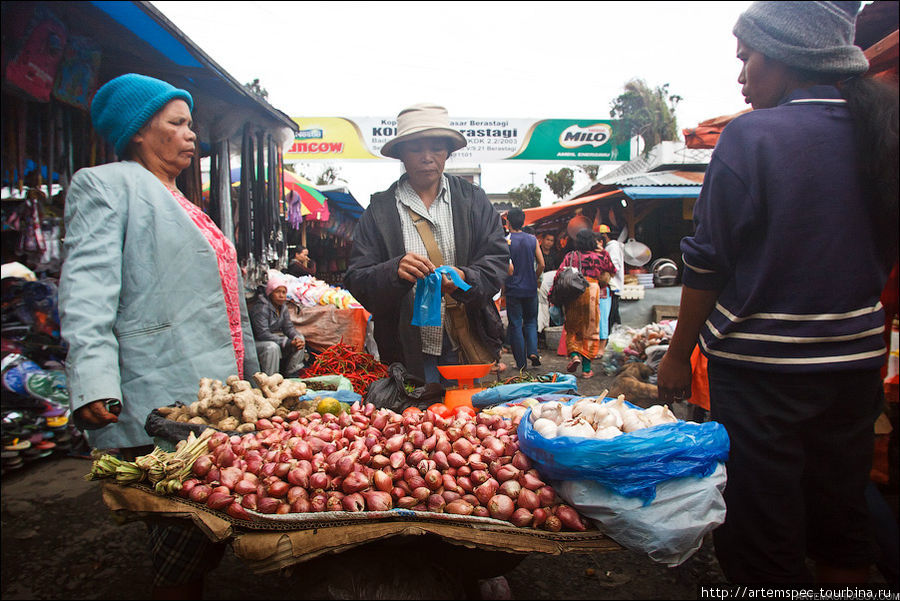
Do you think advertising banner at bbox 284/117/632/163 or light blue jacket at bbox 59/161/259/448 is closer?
light blue jacket at bbox 59/161/259/448

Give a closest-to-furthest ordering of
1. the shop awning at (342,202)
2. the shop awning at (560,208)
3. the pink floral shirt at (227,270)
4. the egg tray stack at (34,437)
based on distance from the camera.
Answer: the pink floral shirt at (227,270)
the egg tray stack at (34,437)
the shop awning at (342,202)
the shop awning at (560,208)

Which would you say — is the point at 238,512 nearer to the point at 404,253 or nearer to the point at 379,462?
the point at 379,462

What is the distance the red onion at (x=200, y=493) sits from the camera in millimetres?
1332

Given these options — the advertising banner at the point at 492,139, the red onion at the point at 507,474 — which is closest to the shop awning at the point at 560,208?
the advertising banner at the point at 492,139

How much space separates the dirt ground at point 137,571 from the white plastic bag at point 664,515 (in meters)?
0.97

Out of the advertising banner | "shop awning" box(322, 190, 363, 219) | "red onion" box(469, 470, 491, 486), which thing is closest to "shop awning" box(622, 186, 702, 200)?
the advertising banner

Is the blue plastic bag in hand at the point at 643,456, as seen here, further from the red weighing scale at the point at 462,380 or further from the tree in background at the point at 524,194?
the tree in background at the point at 524,194

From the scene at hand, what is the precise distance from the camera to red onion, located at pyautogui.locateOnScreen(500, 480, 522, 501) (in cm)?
135

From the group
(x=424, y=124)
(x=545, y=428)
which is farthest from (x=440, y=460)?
(x=424, y=124)

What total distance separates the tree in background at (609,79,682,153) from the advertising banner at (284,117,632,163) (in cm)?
101

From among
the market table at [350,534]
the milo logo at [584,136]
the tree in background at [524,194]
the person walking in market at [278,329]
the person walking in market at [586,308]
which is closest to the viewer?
the market table at [350,534]

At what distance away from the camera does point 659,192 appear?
10.7m

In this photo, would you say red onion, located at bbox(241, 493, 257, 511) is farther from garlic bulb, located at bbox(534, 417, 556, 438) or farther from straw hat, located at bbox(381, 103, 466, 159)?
straw hat, located at bbox(381, 103, 466, 159)

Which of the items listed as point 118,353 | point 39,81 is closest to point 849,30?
point 118,353
